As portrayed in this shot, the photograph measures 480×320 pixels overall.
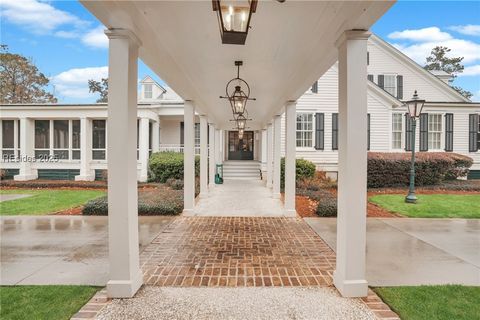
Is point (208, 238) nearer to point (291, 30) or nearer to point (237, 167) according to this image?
point (291, 30)

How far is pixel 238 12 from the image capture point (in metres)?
2.10

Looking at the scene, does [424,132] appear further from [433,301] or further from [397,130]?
[433,301]

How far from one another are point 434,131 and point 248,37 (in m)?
15.6

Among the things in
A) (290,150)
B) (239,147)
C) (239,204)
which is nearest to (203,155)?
(239,204)

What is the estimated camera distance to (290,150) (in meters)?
6.98

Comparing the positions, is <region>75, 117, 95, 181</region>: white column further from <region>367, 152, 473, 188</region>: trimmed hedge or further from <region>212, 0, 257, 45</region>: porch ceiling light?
<region>212, 0, 257, 45</region>: porch ceiling light

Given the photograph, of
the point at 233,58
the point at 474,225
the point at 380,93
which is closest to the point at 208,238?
the point at 233,58

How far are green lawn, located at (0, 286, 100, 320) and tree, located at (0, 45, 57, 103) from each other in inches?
1085

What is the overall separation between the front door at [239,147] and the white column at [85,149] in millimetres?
9264

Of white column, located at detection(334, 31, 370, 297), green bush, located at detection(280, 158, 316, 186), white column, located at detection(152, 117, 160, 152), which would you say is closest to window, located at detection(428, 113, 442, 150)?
green bush, located at detection(280, 158, 316, 186)

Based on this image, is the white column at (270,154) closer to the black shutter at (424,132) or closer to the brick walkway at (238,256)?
the brick walkway at (238,256)

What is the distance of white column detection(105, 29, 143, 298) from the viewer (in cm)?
312

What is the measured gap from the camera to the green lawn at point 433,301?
2796mm

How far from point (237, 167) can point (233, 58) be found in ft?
41.5
